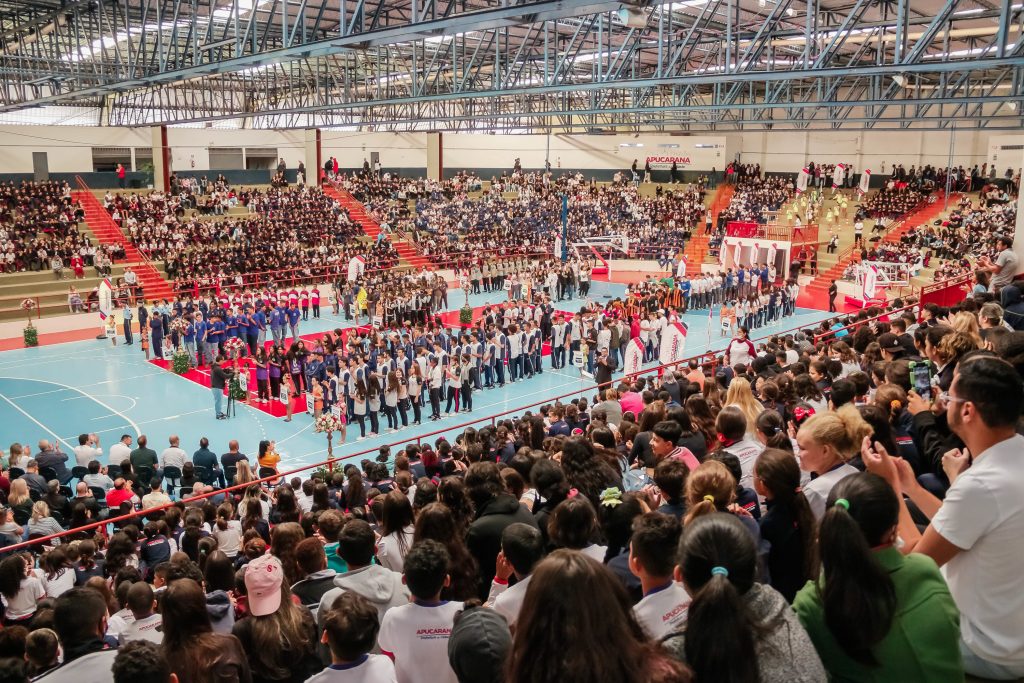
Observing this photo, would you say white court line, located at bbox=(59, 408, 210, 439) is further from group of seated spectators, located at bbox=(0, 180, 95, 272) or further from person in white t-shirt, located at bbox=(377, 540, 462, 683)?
person in white t-shirt, located at bbox=(377, 540, 462, 683)

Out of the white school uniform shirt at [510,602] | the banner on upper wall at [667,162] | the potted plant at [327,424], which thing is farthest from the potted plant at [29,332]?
the banner on upper wall at [667,162]

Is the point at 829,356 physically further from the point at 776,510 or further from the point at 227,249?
the point at 227,249

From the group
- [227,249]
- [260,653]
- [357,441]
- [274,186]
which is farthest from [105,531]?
[274,186]

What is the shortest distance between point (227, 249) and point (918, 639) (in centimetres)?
3140

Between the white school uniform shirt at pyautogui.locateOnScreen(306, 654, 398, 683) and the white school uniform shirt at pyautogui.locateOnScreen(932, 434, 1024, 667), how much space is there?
7.41ft

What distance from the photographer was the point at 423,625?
12.1 ft

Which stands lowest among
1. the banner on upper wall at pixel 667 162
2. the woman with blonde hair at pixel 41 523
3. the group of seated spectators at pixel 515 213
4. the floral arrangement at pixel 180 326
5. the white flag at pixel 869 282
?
the woman with blonde hair at pixel 41 523

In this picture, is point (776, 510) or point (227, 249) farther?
point (227, 249)

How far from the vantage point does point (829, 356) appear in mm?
9688

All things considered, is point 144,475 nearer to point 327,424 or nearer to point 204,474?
point 204,474

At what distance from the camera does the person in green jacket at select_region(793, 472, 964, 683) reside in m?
2.51

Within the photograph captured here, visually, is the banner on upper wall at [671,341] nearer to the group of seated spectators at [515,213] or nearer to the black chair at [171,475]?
the black chair at [171,475]

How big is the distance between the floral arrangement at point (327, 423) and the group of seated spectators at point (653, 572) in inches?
302

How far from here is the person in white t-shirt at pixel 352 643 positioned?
3.32 metres
